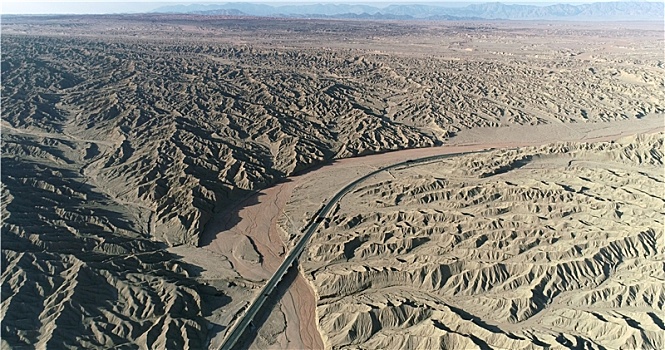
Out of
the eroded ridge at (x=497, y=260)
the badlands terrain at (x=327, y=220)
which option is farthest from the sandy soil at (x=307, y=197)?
the eroded ridge at (x=497, y=260)

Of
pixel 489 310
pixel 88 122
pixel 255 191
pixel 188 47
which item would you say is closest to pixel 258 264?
pixel 255 191

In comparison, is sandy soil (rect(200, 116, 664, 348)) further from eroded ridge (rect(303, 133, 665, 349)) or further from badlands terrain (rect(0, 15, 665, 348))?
eroded ridge (rect(303, 133, 665, 349))

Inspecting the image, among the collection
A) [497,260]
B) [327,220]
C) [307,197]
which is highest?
[307,197]

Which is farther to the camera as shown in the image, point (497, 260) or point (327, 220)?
point (327, 220)

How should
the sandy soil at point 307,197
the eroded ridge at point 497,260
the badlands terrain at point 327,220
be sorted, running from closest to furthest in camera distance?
the eroded ridge at point 497,260
the badlands terrain at point 327,220
the sandy soil at point 307,197

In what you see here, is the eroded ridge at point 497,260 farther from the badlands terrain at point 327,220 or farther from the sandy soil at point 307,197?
the sandy soil at point 307,197

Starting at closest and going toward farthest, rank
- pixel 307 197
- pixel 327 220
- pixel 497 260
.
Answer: pixel 497 260 < pixel 327 220 < pixel 307 197

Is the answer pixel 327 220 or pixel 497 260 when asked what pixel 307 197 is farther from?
pixel 497 260

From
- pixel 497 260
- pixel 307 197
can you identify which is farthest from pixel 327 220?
pixel 497 260

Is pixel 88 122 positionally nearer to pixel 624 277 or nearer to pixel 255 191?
pixel 255 191

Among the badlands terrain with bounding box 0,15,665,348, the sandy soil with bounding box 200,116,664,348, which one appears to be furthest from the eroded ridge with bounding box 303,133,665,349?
the sandy soil with bounding box 200,116,664,348

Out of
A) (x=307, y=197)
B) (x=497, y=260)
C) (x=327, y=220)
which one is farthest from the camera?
(x=307, y=197)
